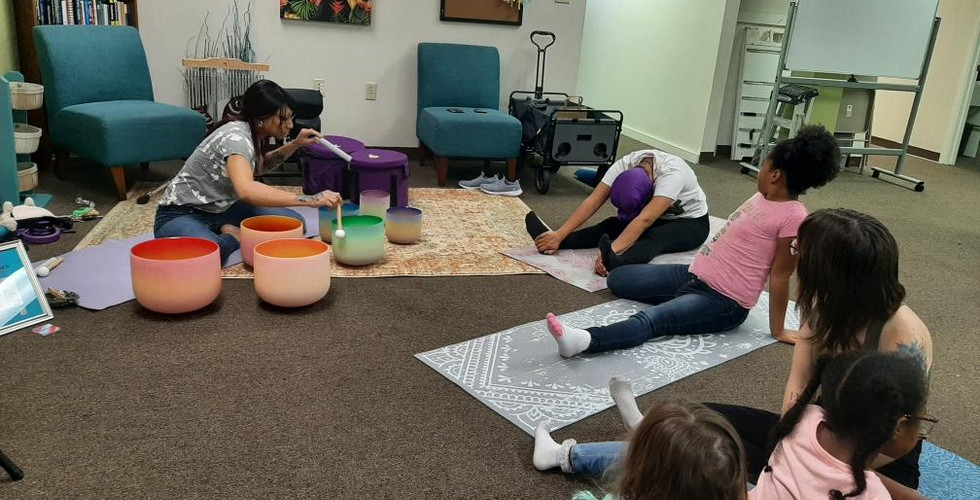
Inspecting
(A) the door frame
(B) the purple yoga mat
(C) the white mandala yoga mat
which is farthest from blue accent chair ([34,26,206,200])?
(A) the door frame

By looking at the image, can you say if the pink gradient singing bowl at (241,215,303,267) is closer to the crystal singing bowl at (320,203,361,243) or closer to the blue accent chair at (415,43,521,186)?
the crystal singing bowl at (320,203,361,243)

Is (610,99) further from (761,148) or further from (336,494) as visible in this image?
(336,494)

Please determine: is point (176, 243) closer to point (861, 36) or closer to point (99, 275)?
point (99, 275)

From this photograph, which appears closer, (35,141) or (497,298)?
(497,298)

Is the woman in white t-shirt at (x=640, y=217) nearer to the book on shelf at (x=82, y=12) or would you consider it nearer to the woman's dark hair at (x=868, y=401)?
the woman's dark hair at (x=868, y=401)

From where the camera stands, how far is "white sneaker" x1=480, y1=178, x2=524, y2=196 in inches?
159

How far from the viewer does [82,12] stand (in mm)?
3801

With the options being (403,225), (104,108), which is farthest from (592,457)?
(104,108)

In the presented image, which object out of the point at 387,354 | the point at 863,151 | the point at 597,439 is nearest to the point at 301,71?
the point at 387,354

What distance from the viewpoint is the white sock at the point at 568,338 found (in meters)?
1.98

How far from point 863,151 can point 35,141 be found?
518cm

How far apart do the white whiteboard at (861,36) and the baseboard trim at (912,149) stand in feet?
4.79

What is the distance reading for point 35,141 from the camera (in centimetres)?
330

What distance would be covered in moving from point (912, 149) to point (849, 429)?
21.6 feet
